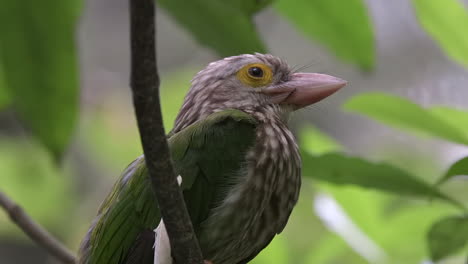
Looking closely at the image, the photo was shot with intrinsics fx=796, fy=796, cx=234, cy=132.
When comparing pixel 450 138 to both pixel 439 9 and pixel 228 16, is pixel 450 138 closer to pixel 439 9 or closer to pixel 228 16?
pixel 439 9

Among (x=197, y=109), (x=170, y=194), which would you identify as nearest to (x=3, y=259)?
(x=197, y=109)

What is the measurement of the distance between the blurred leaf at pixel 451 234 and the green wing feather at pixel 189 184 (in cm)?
67

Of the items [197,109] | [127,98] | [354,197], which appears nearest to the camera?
[197,109]

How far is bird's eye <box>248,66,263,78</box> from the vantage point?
3.21 meters

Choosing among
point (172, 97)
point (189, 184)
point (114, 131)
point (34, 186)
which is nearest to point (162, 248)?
point (189, 184)

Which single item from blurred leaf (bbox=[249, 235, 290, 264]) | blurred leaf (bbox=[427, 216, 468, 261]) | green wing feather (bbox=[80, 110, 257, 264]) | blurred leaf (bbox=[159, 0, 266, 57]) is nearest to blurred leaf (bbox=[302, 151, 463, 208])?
blurred leaf (bbox=[427, 216, 468, 261])

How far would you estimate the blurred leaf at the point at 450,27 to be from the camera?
2.61m

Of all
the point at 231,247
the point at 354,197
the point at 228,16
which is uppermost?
the point at 228,16

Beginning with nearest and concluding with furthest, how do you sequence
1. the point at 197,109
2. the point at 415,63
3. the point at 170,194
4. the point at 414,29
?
the point at 170,194, the point at 197,109, the point at 415,63, the point at 414,29

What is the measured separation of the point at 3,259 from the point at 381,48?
→ 6.17m

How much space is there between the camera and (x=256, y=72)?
3219 mm

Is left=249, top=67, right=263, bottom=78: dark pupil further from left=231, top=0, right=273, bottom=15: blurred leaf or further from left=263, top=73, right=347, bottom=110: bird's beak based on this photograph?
left=231, top=0, right=273, bottom=15: blurred leaf

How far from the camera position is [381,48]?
450 inches

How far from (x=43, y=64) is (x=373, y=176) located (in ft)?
3.43
